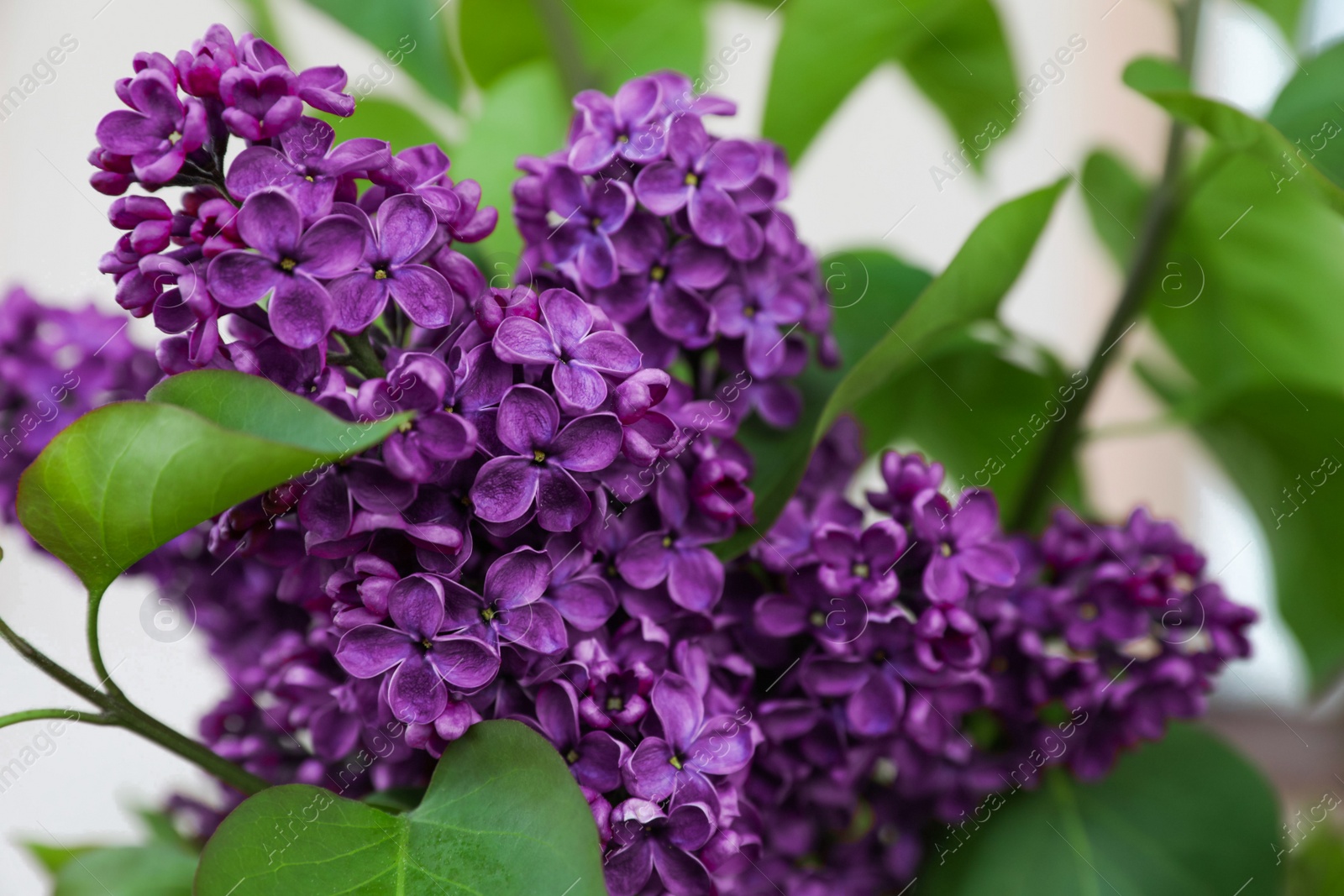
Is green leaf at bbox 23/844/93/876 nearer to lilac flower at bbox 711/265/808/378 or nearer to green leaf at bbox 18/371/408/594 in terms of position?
green leaf at bbox 18/371/408/594

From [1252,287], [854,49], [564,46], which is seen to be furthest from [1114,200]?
[564,46]

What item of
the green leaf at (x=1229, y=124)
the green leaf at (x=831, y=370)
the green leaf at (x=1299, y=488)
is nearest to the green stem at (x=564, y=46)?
the green leaf at (x=831, y=370)

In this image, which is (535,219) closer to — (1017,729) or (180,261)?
(180,261)

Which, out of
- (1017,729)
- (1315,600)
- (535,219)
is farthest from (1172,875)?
(535,219)

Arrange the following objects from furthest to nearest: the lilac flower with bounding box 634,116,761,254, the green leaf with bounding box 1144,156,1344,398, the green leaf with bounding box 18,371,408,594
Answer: the green leaf with bounding box 1144,156,1344,398 < the lilac flower with bounding box 634,116,761,254 < the green leaf with bounding box 18,371,408,594

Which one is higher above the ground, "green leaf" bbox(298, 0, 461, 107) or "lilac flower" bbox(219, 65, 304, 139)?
"lilac flower" bbox(219, 65, 304, 139)

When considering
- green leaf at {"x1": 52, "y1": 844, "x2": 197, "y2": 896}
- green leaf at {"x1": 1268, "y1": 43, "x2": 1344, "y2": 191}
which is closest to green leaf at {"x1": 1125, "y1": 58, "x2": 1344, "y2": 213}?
green leaf at {"x1": 1268, "y1": 43, "x2": 1344, "y2": 191}

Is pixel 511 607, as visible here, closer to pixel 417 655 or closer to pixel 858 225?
pixel 417 655
